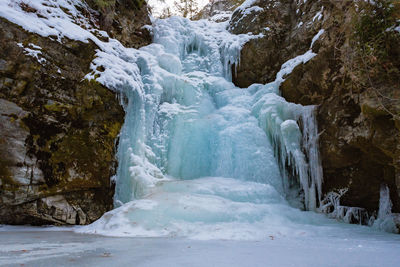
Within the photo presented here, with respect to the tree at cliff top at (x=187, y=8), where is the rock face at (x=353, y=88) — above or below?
below

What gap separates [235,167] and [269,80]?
3.80 meters

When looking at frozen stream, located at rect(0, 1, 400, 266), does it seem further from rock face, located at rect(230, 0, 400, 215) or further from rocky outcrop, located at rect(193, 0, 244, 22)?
rocky outcrop, located at rect(193, 0, 244, 22)

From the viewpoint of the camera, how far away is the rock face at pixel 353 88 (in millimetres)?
4207

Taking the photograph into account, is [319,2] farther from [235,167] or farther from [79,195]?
[79,195]

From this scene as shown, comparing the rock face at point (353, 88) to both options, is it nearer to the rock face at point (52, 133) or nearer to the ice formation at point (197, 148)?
the ice formation at point (197, 148)

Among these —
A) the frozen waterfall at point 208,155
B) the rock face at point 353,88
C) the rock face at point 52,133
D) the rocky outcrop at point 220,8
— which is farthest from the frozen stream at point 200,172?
the rocky outcrop at point 220,8

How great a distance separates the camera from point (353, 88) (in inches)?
194

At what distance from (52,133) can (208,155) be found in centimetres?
380

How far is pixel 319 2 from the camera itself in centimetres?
695

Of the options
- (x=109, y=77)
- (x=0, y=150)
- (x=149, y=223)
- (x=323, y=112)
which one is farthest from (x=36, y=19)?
(x=323, y=112)

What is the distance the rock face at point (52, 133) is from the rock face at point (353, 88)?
15.6ft

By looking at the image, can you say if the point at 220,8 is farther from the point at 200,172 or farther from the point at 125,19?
the point at 200,172

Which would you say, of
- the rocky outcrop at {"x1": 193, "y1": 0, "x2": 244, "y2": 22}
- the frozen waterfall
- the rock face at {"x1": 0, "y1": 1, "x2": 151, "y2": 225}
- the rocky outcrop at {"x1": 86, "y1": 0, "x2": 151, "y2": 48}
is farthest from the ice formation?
the rocky outcrop at {"x1": 193, "y1": 0, "x2": 244, "y2": 22}

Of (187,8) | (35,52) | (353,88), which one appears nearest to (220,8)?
(187,8)
